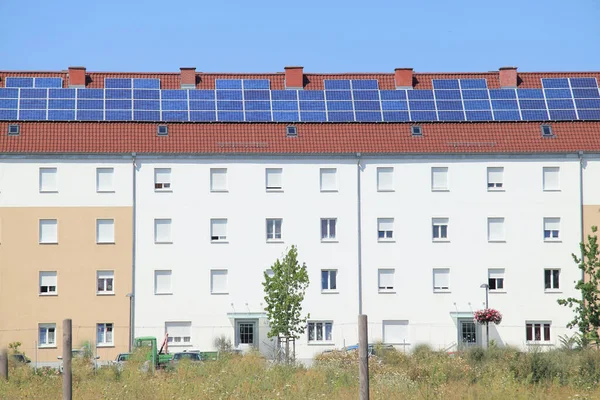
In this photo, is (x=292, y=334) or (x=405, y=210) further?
(x=405, y=210)

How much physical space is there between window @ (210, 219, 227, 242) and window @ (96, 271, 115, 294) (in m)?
5.15

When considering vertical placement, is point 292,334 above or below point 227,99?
below

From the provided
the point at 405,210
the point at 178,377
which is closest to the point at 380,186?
the point at 405,210

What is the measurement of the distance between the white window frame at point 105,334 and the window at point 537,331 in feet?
65.7

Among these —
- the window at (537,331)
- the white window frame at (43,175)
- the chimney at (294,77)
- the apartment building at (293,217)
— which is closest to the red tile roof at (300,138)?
the apartment building at (293,217)

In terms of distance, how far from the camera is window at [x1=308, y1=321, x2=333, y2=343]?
49.4 metres

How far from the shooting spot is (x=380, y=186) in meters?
50.8

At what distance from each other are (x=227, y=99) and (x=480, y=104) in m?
13.2

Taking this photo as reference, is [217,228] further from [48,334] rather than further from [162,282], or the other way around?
[48,334]

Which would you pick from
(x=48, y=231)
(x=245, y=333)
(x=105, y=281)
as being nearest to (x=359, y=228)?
(x=245, y=333)

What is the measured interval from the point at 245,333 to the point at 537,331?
14272 mm

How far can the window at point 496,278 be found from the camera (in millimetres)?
50281

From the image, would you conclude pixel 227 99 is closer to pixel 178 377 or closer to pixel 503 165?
pixel 503 165

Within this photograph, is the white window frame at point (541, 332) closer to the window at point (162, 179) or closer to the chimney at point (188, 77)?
the window at point (162, 179)
